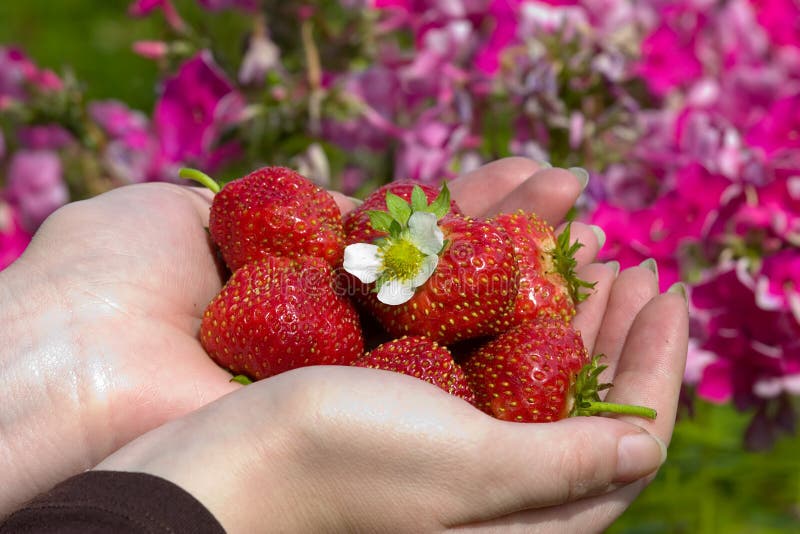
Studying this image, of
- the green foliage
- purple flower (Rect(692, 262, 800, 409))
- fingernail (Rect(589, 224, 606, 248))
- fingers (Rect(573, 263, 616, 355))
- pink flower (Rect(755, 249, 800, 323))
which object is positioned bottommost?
the green foliage

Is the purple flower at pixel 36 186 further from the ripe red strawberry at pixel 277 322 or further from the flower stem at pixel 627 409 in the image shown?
the flower stem at pixel 627 409

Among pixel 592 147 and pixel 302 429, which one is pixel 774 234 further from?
pixel 302 429

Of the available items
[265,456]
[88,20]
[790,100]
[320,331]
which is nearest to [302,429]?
[265,456]

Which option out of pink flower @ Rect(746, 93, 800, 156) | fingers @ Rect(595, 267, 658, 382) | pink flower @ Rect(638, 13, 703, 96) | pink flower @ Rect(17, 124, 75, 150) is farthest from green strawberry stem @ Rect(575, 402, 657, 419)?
pink flower @ Rect(17, 124, 75, 150)

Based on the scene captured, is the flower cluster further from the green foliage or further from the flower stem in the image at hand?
the flower stem

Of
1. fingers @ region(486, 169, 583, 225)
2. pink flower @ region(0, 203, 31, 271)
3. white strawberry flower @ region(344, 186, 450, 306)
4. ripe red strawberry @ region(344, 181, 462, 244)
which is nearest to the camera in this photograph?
white strawberry flower @ region(344, 186, 450, 306)

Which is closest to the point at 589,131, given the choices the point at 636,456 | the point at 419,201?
the point at 419,201

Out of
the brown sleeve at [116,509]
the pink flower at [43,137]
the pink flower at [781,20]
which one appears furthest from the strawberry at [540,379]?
the pink flower at [43,137]
